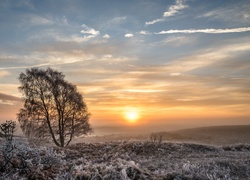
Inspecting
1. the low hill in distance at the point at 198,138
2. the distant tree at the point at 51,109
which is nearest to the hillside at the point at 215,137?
the low hill in distance at the point at 198,138

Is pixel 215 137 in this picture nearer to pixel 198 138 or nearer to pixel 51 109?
pixel 198 138

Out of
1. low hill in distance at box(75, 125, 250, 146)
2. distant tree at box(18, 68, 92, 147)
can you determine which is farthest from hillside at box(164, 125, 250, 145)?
distant tree at box(18, 68, 92, 147)

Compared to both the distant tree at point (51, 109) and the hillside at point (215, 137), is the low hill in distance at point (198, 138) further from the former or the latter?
the distant tree at point (51, 109)

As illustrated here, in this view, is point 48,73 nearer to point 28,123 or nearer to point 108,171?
point 28,123

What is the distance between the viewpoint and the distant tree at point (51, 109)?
32.6 m

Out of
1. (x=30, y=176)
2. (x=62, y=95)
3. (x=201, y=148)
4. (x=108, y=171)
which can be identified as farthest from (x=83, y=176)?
(x=62, y=95)

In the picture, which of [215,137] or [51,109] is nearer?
[51,109]

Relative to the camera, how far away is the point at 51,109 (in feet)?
109

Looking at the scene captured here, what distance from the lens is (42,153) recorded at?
14.7 m

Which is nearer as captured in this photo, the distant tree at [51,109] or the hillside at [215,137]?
the distant tree at [51,109]

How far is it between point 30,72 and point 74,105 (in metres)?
6.46

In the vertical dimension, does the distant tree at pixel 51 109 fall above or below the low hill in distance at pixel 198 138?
above

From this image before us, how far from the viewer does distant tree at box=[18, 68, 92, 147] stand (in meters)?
32.6

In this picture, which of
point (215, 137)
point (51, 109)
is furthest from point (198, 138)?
point (51, 109)
